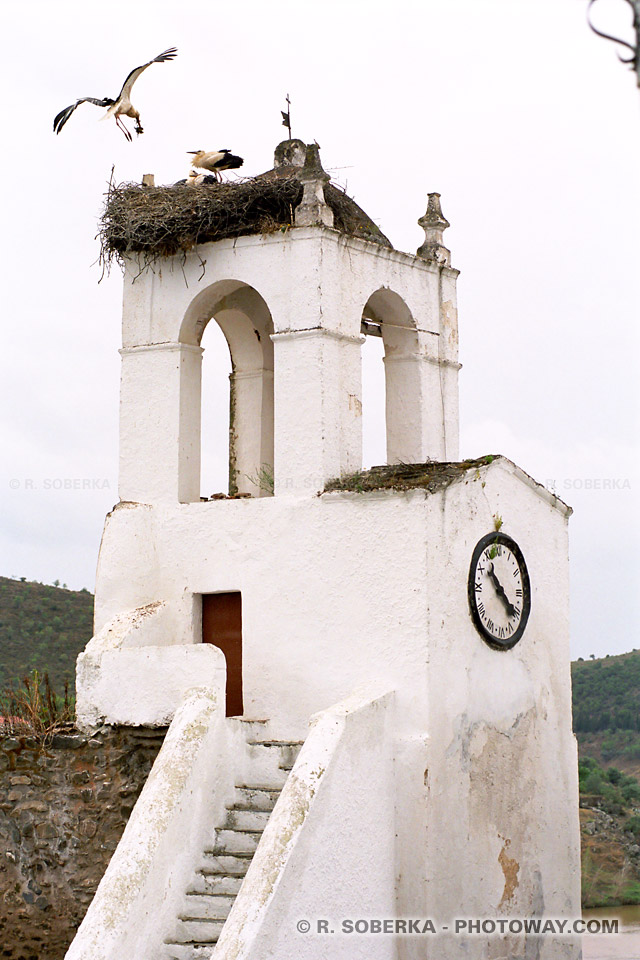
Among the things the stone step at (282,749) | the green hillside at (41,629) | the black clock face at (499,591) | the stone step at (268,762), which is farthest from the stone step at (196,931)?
the green hillside at (41,629)

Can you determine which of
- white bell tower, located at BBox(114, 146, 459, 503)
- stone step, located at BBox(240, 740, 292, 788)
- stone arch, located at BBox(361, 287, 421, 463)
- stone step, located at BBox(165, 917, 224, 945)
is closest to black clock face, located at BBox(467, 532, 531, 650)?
white bell tower, located at BBox(114, 146, 459, 503)

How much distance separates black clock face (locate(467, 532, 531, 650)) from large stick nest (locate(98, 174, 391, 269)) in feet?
Answer: 10.3

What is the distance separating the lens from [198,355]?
13.1 meters

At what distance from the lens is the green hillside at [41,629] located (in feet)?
78.9

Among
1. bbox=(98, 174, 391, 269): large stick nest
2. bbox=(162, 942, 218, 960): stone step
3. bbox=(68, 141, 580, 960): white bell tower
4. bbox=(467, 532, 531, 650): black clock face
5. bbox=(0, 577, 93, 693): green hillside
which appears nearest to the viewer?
bbox=(162, 942, 218, 960): stone step

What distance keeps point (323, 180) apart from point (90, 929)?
6.62 meters

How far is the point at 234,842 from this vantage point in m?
10.3

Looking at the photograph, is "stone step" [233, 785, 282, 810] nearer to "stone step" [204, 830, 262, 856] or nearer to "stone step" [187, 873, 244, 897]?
"stone step" [204, 830, 262, 856]

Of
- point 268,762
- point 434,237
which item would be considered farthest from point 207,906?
point 434,237

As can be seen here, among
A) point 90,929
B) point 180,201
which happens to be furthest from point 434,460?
point 90,929

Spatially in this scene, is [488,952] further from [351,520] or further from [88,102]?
[88,102]

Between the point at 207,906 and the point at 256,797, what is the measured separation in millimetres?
1051

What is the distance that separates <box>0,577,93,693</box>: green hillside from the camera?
78.9ft

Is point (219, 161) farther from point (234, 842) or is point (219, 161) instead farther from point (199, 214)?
point (234, 842)
